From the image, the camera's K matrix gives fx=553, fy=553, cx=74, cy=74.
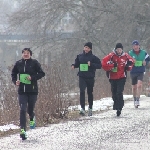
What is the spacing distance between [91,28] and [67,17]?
2.16 meters

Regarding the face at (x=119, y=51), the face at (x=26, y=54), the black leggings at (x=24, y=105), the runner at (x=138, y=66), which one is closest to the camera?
the black leggings at (x=24, y=105)

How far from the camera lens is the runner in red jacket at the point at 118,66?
12.6 meters

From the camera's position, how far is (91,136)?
9.21 metres

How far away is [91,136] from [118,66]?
12.6 ft

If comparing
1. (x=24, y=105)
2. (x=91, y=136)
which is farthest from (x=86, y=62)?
(x=91, y=136)

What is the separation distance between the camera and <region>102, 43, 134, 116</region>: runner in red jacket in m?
12.6

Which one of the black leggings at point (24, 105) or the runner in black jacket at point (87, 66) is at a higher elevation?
the runner in black jacket at point (87, 66)

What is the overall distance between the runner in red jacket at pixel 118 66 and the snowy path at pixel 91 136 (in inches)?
28.4

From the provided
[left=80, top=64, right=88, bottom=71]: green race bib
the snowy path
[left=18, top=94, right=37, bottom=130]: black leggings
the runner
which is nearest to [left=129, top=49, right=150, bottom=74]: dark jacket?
the runner

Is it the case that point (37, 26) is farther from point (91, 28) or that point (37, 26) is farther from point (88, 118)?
point (88, 118)

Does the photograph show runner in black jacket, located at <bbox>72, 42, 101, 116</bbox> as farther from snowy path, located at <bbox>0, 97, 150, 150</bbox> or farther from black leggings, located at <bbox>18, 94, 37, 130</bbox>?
black leggings, located at <bbox>18, 94, 37, 130</bbox>

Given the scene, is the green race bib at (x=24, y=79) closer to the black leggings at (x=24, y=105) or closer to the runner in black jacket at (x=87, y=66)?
the black leggings at (x=24, y=105)

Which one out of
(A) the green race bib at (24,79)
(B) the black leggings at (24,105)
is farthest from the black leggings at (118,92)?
(A) the green race bib at (24,79)

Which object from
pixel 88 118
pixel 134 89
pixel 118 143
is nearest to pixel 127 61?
pixel 88 118
